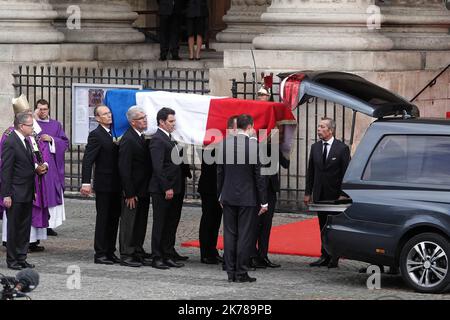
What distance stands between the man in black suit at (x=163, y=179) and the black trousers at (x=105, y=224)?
0.56m

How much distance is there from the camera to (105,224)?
17125 mm

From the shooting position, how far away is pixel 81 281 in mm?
15578

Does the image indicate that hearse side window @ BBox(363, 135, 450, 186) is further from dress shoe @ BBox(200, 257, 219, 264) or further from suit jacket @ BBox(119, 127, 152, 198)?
suit jacket @ BBox(119, 127, 152, 198)

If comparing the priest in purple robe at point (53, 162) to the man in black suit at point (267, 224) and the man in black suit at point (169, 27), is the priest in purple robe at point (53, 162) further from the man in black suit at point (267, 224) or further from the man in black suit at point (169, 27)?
the man in black suit at point (169, 27)

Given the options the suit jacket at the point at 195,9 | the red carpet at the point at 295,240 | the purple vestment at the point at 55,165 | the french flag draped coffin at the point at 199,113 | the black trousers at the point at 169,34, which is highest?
the suit jacket at the point at 195,9

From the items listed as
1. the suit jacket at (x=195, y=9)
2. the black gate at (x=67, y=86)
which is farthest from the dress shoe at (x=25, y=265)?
the suit jacket at (x=195, y=9)

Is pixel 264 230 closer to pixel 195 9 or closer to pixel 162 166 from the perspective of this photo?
pixel 162 166

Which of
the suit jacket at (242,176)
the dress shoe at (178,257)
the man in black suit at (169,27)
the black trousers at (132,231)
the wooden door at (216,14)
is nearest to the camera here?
the suit jacket at (242,176)

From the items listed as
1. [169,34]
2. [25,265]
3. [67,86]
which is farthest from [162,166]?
[169,34]

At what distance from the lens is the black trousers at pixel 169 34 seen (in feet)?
88.7

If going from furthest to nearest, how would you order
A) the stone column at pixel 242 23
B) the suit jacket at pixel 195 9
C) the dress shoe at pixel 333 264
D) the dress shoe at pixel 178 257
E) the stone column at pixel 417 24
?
the stone column at pixel 242 23, the suit jacket at pixel 195 9, the stone column at pixel 417 24, the dress shoe at pixel 178 257, the dress shoe at pixel 333 264

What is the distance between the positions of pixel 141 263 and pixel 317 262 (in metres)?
1.87

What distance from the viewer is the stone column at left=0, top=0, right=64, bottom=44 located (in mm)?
24375

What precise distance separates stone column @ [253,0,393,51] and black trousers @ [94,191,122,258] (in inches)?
216
